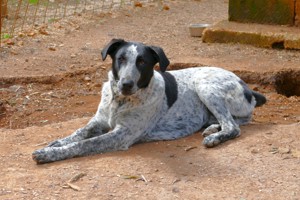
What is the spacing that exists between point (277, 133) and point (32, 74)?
13.2 ft

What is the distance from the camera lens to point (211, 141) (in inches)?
253

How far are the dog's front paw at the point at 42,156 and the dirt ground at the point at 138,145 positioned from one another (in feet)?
0.21

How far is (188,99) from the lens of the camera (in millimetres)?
7066

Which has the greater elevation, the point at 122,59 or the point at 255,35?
the point at 122,59

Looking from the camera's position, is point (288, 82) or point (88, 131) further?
point (288, 82)

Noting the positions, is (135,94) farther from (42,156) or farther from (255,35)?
(255,35)

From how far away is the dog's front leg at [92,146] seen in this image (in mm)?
6059

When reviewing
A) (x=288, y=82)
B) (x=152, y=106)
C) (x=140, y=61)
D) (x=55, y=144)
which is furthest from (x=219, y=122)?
(x=288, y=82)

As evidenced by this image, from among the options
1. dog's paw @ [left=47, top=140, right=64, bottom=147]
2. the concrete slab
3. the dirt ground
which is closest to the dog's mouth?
the dirt ground

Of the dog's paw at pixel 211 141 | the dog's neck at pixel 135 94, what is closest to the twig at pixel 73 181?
the dog's neck at pixel 135 94

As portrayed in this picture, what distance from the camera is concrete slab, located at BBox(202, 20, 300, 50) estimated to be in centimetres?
1086

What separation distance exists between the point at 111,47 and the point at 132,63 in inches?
11.9

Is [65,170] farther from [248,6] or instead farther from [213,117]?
[248,6]

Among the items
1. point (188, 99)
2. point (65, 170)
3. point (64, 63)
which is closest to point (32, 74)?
point (64, 63)
